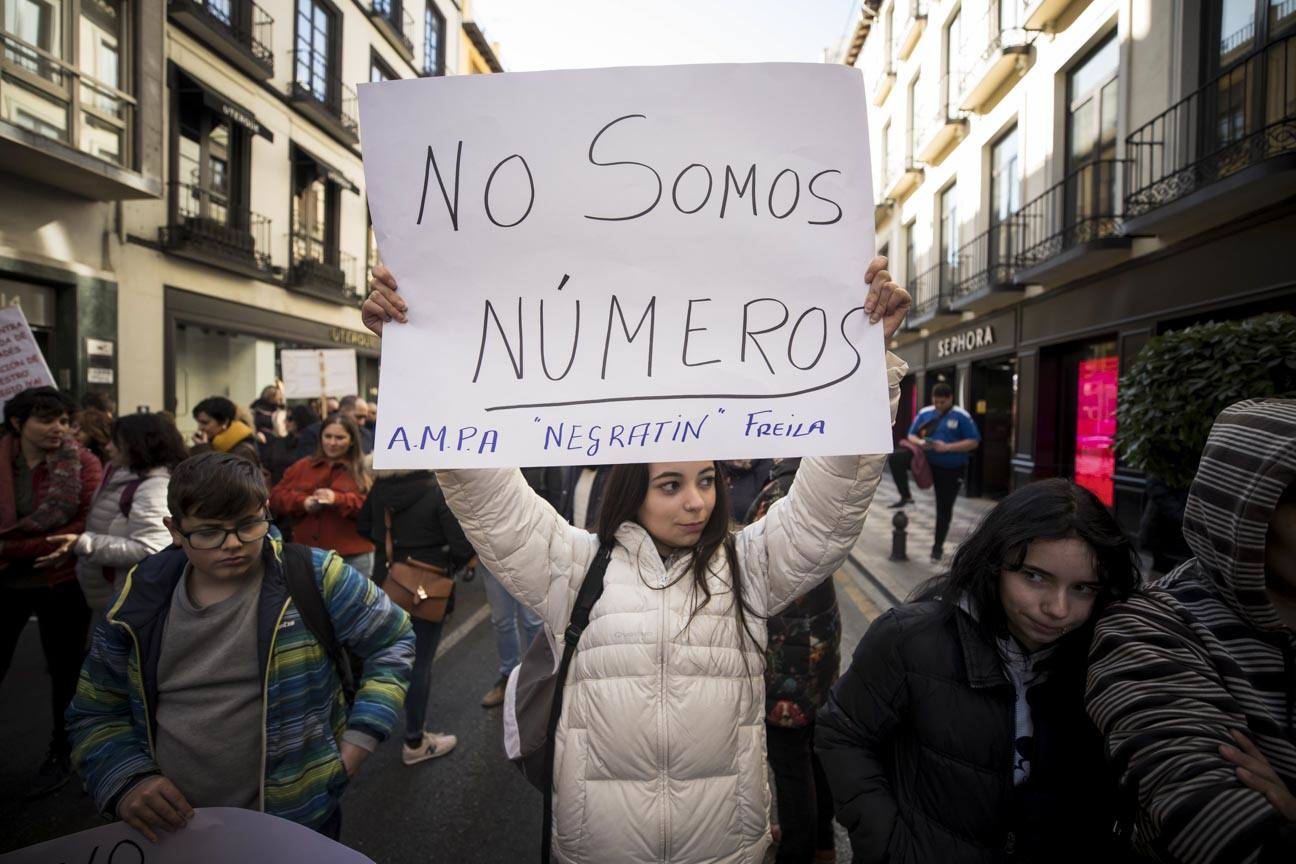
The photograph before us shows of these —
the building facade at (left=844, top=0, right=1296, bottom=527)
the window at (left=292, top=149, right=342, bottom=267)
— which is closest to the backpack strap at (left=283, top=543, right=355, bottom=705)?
the building facade at (left=844, top=0, right=1296, bottom=527)

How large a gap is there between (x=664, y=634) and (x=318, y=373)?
8.81 m

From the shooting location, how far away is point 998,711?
1364 mm

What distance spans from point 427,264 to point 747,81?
30.8 inches

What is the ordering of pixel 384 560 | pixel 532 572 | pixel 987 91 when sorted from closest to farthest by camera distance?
pixel 532 572, pixel 384 560, pixel 987 91

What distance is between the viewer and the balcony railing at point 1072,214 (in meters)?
9.05

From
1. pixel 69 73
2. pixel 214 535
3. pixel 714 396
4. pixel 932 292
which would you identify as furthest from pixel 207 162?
pixel 932 292

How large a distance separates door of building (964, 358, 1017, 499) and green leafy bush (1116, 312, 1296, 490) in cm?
1040

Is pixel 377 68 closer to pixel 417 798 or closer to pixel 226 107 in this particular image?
pixel 226 107

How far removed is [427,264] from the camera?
4.57ft

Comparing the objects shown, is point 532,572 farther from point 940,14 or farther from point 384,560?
point 940,14

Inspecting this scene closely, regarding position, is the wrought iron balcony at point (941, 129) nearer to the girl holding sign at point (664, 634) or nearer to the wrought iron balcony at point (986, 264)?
the wrought iron balcony at point (986, 264)

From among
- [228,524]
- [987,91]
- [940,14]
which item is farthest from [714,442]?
[940,14]

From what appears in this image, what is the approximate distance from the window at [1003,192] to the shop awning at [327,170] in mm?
14622

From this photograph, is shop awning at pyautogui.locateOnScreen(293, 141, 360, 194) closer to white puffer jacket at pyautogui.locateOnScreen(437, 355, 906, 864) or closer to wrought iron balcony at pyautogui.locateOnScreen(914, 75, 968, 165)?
wrought iron balcony at pyautogui.locateOnScreen(914, 75, 968, 165)
